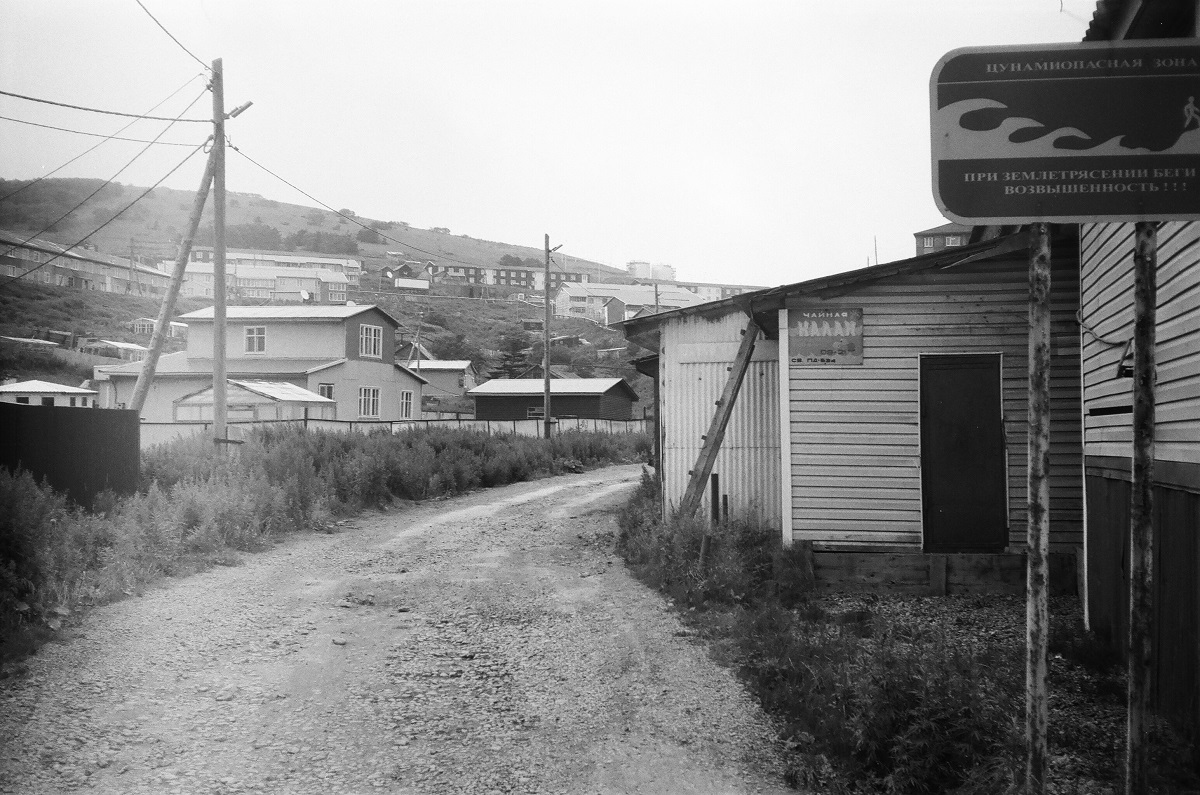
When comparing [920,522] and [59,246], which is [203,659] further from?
[59,246]

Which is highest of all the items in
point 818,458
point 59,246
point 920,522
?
point 59,246

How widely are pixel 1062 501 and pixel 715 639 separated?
4.44m

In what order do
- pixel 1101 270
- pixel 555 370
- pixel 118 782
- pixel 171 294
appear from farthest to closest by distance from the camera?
pixel 555 370 < pixel 171 294 < pixel 1101 270 < pixel 118 782

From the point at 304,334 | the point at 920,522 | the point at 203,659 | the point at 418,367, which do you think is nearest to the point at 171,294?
the point at 203,659

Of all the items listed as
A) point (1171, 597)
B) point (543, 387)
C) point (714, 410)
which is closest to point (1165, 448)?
point (1171, 597)

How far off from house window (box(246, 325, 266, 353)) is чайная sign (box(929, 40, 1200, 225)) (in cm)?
3904

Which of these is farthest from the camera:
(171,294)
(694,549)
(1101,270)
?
(171,294)

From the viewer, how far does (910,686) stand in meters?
4.84

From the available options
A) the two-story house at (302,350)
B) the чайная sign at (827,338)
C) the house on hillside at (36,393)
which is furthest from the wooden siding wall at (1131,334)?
the two-story house at (302,350)

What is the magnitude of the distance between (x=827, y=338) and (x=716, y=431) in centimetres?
165

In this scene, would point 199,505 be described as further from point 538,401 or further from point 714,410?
point 538,401

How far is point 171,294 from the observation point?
14.4 meters

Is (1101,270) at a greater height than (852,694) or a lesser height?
greater

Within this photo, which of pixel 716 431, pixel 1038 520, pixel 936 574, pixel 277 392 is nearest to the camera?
pixel 1038 520
